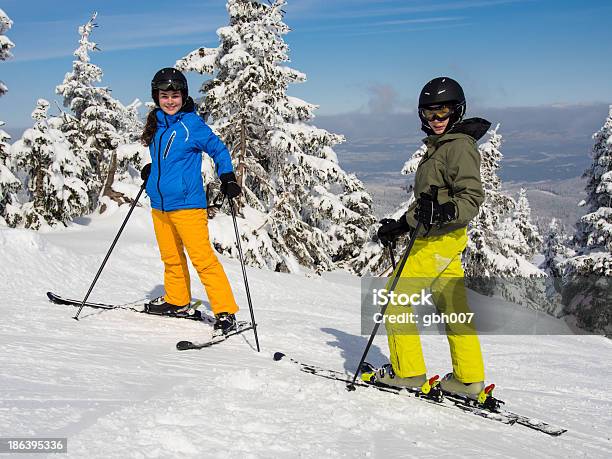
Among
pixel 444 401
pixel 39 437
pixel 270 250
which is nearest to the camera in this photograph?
pixel 39 437

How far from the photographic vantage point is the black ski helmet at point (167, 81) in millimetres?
5277

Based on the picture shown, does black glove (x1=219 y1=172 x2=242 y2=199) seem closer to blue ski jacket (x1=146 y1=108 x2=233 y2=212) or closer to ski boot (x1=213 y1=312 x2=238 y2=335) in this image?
blue ski jacket (x1=146 y1=108 x2=233 y2=212)

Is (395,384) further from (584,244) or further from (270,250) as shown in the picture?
(584,244)

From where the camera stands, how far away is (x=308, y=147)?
18953 millimetres

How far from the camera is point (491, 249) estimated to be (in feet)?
76.8

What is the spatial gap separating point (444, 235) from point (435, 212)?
15.2 inches

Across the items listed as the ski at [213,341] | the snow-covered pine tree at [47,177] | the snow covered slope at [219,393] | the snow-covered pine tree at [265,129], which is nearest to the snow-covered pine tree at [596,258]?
the snow-covered pine tree at [265,129]

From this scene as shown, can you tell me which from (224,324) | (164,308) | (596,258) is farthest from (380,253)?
(224,324)

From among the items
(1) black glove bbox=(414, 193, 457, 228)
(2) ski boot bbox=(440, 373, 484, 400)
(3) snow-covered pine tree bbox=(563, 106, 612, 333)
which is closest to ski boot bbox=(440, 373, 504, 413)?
(2) ski boot bbox=(440, 373, 484, 400)

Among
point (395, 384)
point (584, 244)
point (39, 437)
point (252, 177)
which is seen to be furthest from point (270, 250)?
point (584, 244)

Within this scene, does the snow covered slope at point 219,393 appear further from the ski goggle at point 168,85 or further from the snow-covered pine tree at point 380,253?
the snow-covered pine tree at point 380,253

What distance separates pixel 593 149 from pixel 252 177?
1649 centimetres

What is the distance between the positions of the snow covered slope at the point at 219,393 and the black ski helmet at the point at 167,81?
250cm

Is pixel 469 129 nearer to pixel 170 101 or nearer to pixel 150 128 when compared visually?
pixel 170 101
